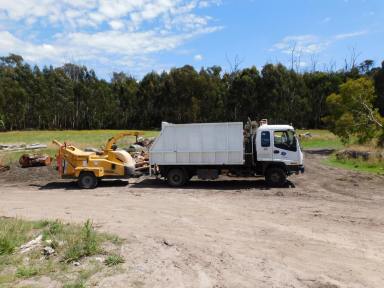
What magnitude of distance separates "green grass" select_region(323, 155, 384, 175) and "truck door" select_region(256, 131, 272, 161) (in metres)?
7.89

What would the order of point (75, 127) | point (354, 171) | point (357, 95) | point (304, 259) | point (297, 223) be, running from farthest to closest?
point (75, 127) → point (357, 95) → point (354, 171) → point (297, 223) → point (304, 259)

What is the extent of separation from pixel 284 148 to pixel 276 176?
1261 millimetres

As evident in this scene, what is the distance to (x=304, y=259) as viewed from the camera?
26.6ft

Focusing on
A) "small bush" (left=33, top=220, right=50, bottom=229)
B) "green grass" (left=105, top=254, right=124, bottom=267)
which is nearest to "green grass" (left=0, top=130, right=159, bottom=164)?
"small bush" (left=33, top=220, right=50, bottom=229)

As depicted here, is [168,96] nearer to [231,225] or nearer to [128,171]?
[128,171]

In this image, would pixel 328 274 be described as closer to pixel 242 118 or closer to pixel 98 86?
pixel 242 118

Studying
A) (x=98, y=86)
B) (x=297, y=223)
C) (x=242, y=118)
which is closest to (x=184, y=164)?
(x=297, y=223)

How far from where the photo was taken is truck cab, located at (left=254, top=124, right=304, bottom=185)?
57.9 feet

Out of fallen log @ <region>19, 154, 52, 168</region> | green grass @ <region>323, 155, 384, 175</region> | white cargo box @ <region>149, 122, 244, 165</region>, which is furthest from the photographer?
green grass @ <region>323, 155, 384, 175</region>

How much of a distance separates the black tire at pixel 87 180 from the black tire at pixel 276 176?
24.8 feet

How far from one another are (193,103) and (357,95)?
38.0 metres

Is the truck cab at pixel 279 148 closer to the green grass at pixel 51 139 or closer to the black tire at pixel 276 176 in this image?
the black tire at pixel 276 176

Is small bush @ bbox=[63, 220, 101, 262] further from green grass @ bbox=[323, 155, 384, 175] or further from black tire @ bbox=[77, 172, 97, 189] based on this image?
green grass @ bbox=[323, 155, 384, 175]

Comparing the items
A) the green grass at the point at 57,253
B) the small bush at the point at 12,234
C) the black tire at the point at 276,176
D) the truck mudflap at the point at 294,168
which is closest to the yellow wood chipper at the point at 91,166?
the black tire at the point at 276,176
